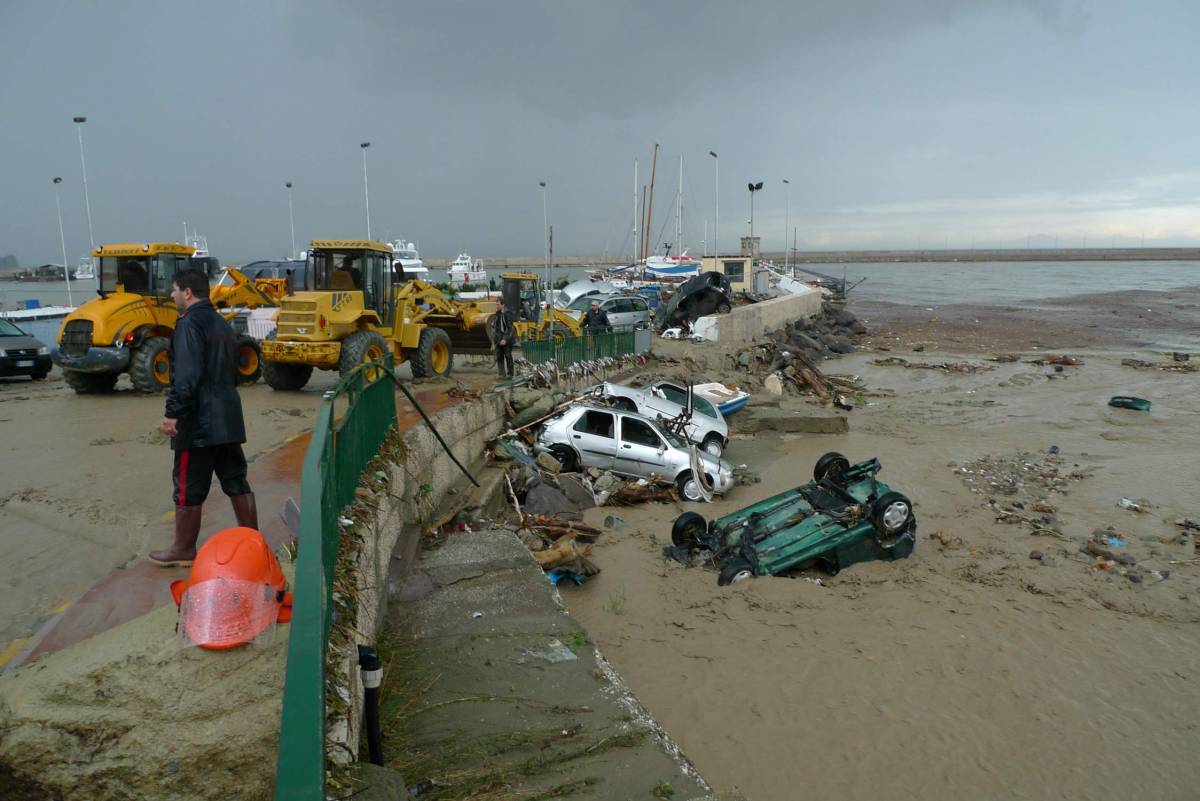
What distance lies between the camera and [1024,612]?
870 cm

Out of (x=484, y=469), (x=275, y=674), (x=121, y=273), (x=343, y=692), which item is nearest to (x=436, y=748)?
(x=343, y=692)

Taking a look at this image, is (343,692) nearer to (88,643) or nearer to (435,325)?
(88,643)

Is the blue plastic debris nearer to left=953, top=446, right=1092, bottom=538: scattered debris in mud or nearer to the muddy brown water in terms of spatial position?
the muddy brown water

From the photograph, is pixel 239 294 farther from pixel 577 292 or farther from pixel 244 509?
pixel 577 292

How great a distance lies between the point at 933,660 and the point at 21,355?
18.9 m

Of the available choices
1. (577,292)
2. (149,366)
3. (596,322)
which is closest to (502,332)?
(149,366)

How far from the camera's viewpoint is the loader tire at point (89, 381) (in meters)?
14.6

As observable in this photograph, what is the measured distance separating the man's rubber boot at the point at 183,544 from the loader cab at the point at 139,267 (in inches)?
417

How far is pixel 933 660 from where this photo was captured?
24.9 feet

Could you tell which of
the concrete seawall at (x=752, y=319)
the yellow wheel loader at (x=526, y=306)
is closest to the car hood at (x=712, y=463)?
the yellow wheel loader at (x=526, y=306)

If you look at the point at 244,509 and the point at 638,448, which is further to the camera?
the point at 638,448

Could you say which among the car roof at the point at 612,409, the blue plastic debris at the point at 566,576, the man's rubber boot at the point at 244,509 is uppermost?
the man's rubber boot at the point at 244,509

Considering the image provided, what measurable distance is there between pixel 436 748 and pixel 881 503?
6.41 meters

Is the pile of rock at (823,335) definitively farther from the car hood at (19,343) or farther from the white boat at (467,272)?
the white boat at (467,272)
